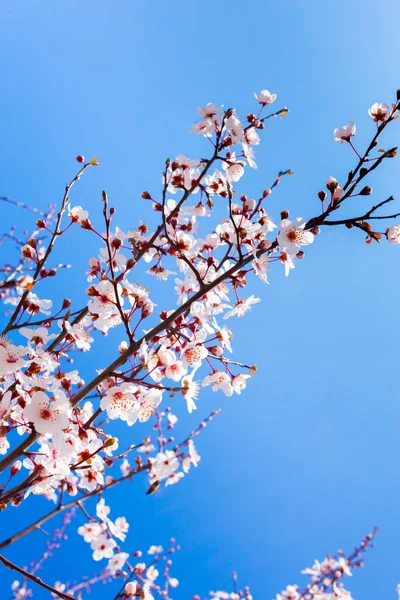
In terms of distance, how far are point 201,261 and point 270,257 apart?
0.45 m

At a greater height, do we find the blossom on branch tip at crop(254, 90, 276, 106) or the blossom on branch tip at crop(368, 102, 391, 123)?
the blossom on branch tip at crop(254, 90, 276, 106)

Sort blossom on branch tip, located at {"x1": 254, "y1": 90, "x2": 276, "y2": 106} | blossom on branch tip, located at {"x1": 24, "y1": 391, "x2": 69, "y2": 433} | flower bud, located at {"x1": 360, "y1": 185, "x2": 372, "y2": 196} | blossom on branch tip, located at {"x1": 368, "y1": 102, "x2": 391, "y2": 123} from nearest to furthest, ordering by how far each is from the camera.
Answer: blossom on branch tip, located at {"x1": 24, "y1": 391, "x2": 69, "y2": 433}, flower bud, located at {"x1": 360, "y1": 185, "x2": 372, "y2": 196}, blossom on branch tip, located at {"x1": 368, "y1": 102, "x2": 391, "y2": 123}, blossom on branch tip, located at {"x1": 254, "y1": 90, "x2": 276, "y2": 106}

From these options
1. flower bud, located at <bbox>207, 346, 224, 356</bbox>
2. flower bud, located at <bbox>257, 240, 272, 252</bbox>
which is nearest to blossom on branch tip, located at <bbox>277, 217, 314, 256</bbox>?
flower bud, located at <bbox>257, 240, 272, 252</bbox>

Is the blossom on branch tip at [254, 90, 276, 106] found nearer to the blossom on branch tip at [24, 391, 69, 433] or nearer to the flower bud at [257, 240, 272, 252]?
the flower bud at [257, 240, 272, 252]

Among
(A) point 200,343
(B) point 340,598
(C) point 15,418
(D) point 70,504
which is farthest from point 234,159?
(B) point 340,598

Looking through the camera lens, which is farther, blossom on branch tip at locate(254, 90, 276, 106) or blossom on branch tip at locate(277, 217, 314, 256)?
blossom on branch tip at locate(254, 90, 276, 106)

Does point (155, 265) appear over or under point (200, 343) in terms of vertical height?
over

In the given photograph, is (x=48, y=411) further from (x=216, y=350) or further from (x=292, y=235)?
(x=292, y=235)

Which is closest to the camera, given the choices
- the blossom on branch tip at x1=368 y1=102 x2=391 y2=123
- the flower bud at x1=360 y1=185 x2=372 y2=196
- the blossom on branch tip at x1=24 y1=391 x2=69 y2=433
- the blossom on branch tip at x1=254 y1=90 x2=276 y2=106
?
the blossom on branch tip at x1=24 y1=391 x2=69 y2=433

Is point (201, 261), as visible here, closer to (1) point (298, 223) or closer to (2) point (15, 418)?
(1) point (298, 223)

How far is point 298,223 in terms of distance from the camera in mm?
2160

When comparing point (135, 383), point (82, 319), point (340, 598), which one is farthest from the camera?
point (340, 598)

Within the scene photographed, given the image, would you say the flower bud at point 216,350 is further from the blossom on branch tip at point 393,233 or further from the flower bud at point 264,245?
the blossom on branch tip at point 393,233

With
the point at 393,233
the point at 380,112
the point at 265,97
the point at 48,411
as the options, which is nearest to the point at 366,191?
the point at 393,233
